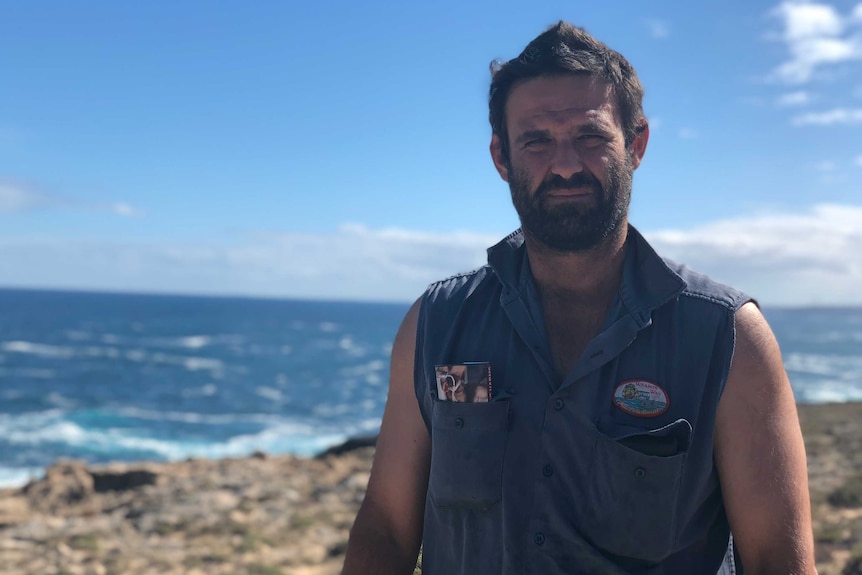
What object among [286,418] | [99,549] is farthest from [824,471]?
[286,418]

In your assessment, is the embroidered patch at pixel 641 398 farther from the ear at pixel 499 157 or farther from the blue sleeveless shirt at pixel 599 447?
the ear at pixel 499 157

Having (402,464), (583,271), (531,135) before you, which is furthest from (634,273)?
(402,464)

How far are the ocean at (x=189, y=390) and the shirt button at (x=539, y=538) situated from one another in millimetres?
22639

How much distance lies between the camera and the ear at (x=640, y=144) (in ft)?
7.63

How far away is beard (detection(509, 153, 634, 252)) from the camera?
2.17 meters

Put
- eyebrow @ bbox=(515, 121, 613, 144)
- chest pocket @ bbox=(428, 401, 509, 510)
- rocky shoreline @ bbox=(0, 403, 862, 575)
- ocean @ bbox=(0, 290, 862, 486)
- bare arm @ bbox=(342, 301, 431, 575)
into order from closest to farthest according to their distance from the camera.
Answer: chest pocket @ bbox=(428, 401, 509, 510) → eyebrow @ bbox=(515, 121, 613, 144) → bare arm @ bbox=(342, 301, 431, 575) → rocky shoreline @ bbox=(0, 403, 862, 575) → ocean @ bbox=(0, 290, 862, 486)

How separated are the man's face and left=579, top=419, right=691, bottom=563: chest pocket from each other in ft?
1.81

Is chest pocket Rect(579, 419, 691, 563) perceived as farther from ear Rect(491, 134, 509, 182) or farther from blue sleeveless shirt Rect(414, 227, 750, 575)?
ear Rect(491, 134, 509, 182)

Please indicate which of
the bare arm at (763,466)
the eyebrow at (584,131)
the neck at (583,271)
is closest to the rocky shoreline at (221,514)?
the bare arm at (763,466)

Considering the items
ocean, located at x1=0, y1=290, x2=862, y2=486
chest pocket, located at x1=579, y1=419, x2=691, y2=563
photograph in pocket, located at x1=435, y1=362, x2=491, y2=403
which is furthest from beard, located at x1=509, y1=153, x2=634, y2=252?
ocean, located at x1=0, y1=290, x2=862, y2=486

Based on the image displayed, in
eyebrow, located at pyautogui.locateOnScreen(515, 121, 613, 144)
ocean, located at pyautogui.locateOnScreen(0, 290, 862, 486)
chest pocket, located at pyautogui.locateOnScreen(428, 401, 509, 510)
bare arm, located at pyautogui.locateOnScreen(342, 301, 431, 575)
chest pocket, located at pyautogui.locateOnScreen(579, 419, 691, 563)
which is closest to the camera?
chest pocket, located at pyautogui.locateOnScreen(579, 419, 691, 563)

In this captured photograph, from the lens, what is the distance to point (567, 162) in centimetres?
216

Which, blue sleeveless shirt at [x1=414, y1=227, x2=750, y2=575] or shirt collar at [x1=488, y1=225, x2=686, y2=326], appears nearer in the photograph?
blue sleeveless shirt at [x1=414, y1=227, x2=750, y2=575]

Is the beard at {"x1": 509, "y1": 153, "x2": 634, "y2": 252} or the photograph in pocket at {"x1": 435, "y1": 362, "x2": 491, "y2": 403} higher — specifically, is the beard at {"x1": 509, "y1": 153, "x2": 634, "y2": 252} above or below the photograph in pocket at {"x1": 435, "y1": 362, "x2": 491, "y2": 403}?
above
